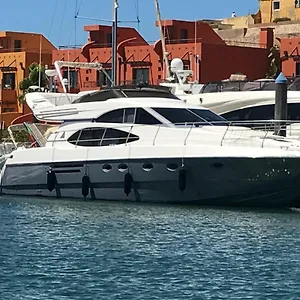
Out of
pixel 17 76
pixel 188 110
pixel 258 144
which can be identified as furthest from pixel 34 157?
pixel 17 76

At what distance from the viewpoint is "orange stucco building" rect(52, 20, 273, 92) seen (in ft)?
152

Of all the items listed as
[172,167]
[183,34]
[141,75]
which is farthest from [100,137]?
[183,34]

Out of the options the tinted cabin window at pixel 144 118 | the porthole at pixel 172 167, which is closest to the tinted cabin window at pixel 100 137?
the tinted cabin window at pixel 144 118

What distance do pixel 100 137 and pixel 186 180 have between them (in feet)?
10.1

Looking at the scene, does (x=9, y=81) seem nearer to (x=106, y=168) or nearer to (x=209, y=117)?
(x=106, y=168)

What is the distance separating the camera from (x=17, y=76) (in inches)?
2190

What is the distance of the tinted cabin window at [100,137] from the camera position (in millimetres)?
25469

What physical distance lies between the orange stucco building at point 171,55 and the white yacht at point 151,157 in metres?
19.1

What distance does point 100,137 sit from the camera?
1024 inches

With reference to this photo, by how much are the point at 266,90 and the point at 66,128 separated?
7.35 metres

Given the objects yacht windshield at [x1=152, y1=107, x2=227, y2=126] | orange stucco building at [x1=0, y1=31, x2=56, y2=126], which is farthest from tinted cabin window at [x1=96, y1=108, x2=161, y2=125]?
orange stucco building at [x1=0, y1=31, x2=56, y2=126]

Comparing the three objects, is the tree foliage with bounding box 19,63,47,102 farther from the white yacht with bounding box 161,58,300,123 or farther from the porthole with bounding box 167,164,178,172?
the porthole with bounding box 167,164,178,172

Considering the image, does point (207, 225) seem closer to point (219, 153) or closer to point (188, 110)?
point (219, 153)

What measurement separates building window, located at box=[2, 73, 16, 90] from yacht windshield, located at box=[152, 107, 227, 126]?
31306 millimetres
